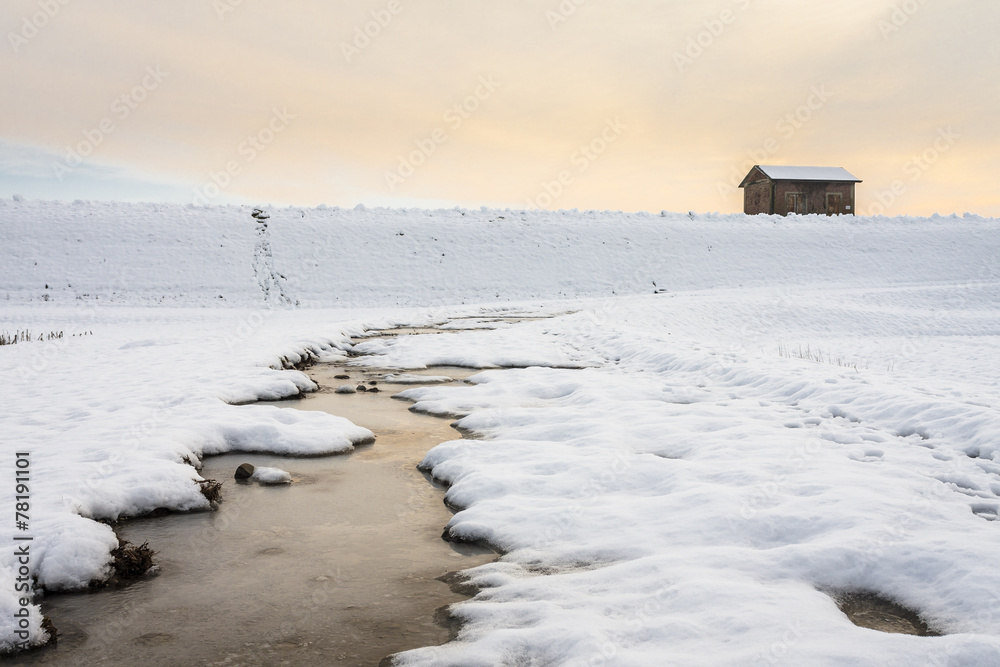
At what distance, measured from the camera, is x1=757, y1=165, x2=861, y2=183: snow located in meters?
47.0

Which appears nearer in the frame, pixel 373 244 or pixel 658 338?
pixel 658 338

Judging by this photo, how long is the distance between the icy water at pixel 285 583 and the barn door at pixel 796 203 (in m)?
47.9

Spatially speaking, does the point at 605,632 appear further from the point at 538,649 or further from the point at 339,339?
the point at 339,339

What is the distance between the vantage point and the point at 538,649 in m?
2.92

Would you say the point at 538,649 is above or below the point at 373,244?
below

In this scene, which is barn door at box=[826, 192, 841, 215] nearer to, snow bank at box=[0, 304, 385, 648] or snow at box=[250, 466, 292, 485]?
snow bank at box=[0, 304, 385, 648]

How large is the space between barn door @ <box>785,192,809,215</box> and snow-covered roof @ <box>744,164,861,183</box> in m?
1.15

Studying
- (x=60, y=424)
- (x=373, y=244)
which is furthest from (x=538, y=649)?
(x=373, y=244)

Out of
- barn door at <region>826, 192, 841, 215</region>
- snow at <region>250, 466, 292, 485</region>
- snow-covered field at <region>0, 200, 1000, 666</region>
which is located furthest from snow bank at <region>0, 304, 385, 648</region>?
barn door at <region>826, 192, 841, 215</region>

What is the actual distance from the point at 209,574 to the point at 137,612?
45cm

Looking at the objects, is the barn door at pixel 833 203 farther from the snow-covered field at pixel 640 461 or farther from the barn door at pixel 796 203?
the snow-covered field at pixel 640 461

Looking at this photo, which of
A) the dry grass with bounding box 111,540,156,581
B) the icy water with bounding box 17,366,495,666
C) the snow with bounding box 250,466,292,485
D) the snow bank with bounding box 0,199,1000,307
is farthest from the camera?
the snow bank with bounding box 0,199,1000,307

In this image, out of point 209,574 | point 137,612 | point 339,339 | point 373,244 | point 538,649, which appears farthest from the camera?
point 373,244

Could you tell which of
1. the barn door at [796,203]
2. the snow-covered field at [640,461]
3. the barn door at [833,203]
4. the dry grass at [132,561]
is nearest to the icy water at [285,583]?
the dry grass at [132,561]
